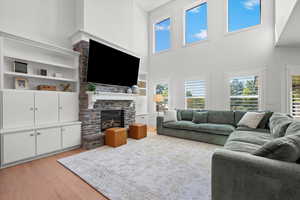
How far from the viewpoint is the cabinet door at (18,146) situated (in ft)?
7.88

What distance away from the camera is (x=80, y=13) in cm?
364

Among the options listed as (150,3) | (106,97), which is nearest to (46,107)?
(106,97)

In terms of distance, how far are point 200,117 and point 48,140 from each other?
155 inches

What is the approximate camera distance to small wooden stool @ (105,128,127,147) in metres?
3.45

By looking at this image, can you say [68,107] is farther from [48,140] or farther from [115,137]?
[115,137]

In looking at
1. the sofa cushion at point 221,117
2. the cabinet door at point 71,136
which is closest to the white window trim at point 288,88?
the sofa cushion at point 221,117

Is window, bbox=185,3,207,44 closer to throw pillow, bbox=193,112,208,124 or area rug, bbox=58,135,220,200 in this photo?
throw pillow, bbox=193,112,208,124

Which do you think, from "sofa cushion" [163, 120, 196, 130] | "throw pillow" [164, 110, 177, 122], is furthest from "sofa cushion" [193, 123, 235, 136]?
"throw pillow" [164, 110, 177, 122]

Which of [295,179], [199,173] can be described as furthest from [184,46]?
[295,179]

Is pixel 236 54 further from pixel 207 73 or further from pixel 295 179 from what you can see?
pixel 295 179

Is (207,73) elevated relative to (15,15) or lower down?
lower down

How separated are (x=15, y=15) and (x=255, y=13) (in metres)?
6.15

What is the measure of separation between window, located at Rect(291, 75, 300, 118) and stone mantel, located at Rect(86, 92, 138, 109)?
4507mm

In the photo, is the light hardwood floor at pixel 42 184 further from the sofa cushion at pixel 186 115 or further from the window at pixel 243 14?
the window at pixel 243 14
